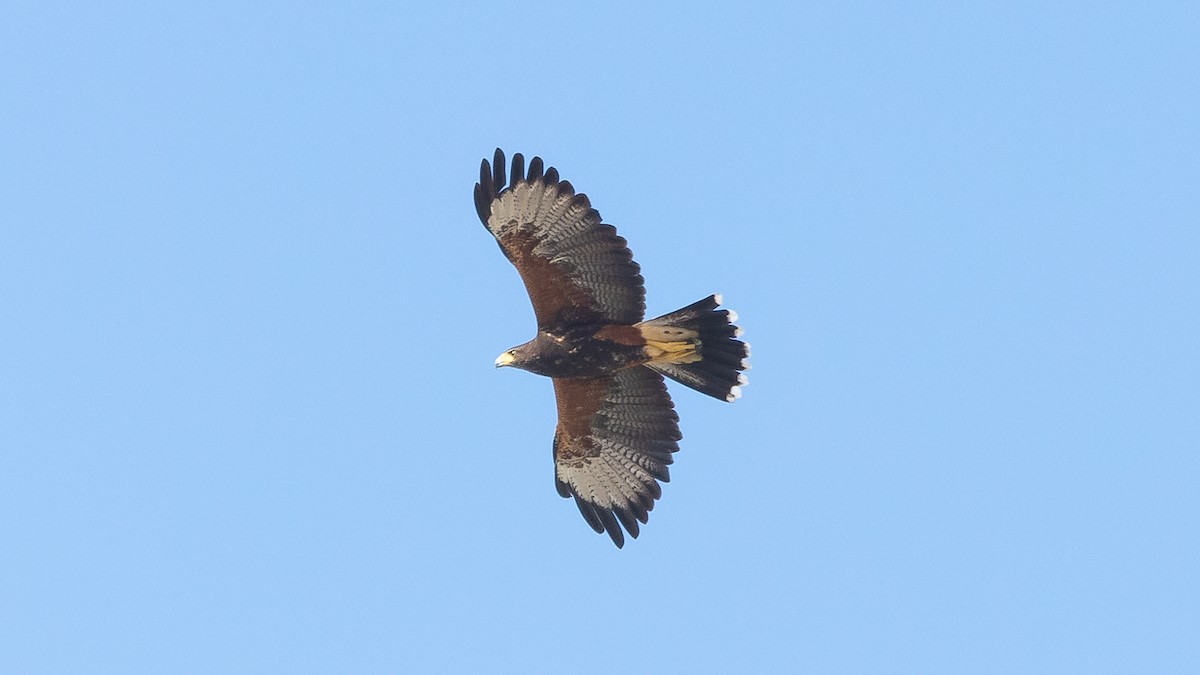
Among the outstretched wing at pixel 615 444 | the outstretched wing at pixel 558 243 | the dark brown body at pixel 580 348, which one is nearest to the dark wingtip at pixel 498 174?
the outstretched wing at pixel 558 243

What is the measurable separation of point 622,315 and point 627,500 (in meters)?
2.18

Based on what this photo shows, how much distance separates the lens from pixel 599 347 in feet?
51.6

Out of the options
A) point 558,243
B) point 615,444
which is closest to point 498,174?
point 558,243

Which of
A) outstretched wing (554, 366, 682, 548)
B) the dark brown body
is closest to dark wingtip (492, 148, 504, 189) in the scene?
the dark brown body

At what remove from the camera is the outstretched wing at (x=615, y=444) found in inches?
653

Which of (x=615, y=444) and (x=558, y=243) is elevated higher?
(x=558, y=243)

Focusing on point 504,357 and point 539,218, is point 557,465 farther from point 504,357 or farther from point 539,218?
point 539,218

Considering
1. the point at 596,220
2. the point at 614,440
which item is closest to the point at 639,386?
the point at 614,440

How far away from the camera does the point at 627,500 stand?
55.5 feet

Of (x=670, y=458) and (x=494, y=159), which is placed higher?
(x=494, y=159)

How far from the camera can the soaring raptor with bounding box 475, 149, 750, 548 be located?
15.3 metres

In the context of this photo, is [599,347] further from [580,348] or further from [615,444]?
[615,444]

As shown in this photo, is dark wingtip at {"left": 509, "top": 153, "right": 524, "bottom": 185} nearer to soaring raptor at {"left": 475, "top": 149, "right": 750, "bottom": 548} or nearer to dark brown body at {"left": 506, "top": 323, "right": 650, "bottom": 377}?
soaring raptor at {"left": 475, "top": 149, "right": 750, "bottom": 548}

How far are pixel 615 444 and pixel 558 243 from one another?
245 cm
